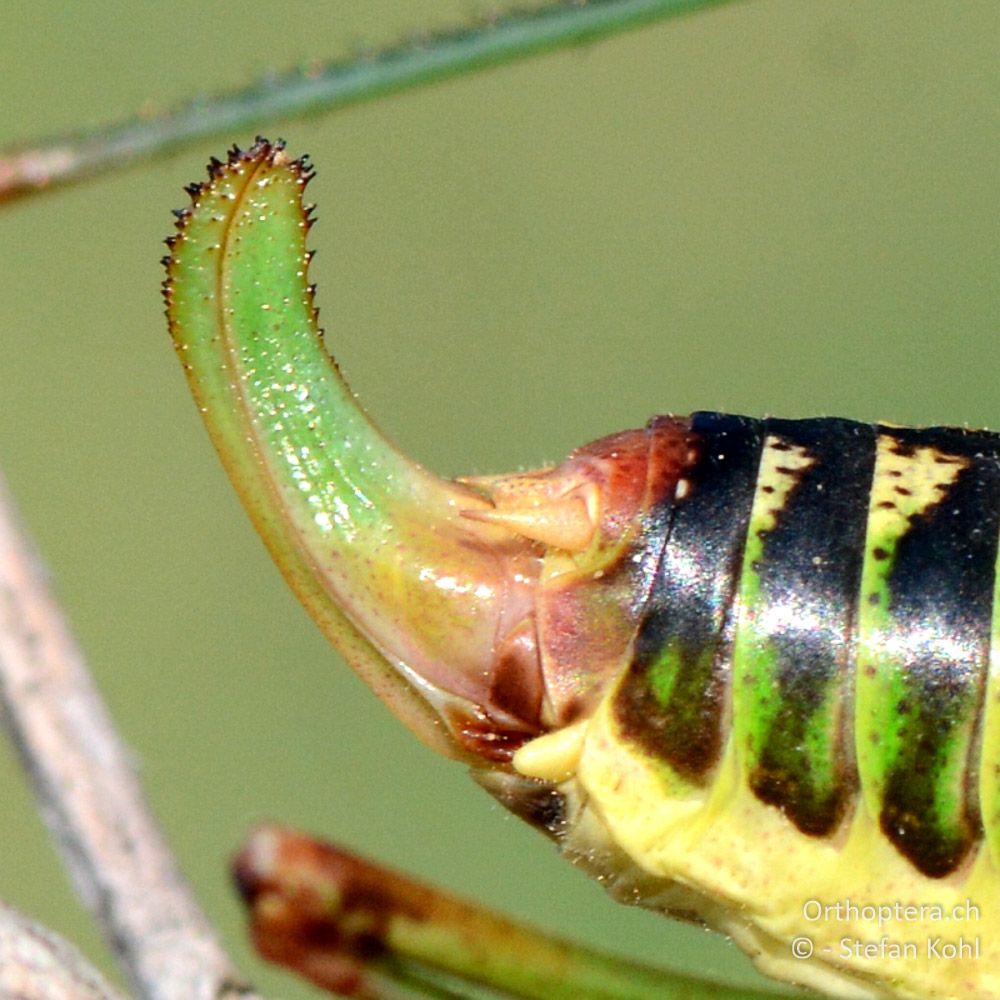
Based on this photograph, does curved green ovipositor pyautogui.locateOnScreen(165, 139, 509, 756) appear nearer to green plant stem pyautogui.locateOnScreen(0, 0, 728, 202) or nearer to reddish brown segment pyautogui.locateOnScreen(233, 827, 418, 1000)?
green plant stem pyautogui.locateOnScreen(0, 0, 728, 202)

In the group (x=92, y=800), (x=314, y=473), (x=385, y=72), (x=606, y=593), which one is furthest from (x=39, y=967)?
(x=385, y=72)

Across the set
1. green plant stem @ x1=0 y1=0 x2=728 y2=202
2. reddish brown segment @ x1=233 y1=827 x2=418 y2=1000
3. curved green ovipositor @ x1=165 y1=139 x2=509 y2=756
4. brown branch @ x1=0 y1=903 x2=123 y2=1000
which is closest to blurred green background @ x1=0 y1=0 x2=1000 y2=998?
reddish brown segment @ x1=233 y1=827 x2=418 y2=1000

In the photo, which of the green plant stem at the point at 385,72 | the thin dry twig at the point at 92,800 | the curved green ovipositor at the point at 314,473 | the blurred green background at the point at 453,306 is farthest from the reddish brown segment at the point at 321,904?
the blurred green background at the point at 453,306

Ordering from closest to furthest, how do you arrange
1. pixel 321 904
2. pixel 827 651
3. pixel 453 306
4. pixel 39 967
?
pixel 827 651 < pixel 39 967 < pixel 321 904 < pixel 453 306

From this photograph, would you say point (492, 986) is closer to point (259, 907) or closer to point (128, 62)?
point (259, 907)

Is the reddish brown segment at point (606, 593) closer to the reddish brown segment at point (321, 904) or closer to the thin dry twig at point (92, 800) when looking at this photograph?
the reddish brown segment at point (321, 904)

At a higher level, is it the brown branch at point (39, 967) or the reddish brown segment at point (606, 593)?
the reddish brown segment at point (606, 593)

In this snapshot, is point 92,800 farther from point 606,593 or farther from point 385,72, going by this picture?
point 385,72
